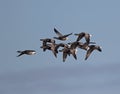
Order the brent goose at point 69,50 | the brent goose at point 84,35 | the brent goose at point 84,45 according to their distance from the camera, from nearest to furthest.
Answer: the brent goose at point 84,45
the brent goose at point 69,50
the brent goose at point 84,35

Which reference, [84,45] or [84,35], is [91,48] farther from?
[84,45]

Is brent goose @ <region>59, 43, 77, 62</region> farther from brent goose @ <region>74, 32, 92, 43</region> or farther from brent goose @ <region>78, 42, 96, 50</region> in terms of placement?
brent goose @ <region>74, 32, 92, 43</region>

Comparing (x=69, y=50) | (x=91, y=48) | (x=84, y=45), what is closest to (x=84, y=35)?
(x=84, y=45)

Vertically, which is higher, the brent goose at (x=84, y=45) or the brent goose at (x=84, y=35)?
the brent goose at (x=84, y=35)

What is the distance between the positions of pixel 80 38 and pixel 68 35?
181cm

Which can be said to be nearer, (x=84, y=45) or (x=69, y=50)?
(x=84, y=45)

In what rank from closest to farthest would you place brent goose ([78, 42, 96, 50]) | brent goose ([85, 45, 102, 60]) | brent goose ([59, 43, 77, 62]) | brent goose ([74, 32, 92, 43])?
brent goose ([78, 42, 96, 50]) < brent goose ([59, 43, 77, 62]) < brent goose ([74, 32, 92, 43]) < brent goose ([85, 45, 102, 60])

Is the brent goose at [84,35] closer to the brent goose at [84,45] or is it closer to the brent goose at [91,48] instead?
the brent goose at [84,45]

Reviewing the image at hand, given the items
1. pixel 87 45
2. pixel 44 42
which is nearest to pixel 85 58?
pixel 87 45

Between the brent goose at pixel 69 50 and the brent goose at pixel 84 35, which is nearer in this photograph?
the brent goose at pixel 69 50

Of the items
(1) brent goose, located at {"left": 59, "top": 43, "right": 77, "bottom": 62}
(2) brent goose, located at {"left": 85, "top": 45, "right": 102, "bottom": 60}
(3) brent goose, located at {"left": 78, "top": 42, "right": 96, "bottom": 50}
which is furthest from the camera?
(2) brent goose, located at {"left": 85, "top": 45, "right": 102, "bottom": 60}

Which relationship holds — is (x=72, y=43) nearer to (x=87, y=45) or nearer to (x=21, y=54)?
(x=87, y=45)

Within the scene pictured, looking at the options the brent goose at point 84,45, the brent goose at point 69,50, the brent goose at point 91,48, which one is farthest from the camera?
the brent goose at point 91,48

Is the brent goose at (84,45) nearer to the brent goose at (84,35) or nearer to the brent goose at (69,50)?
the brent goose at (84,35)
